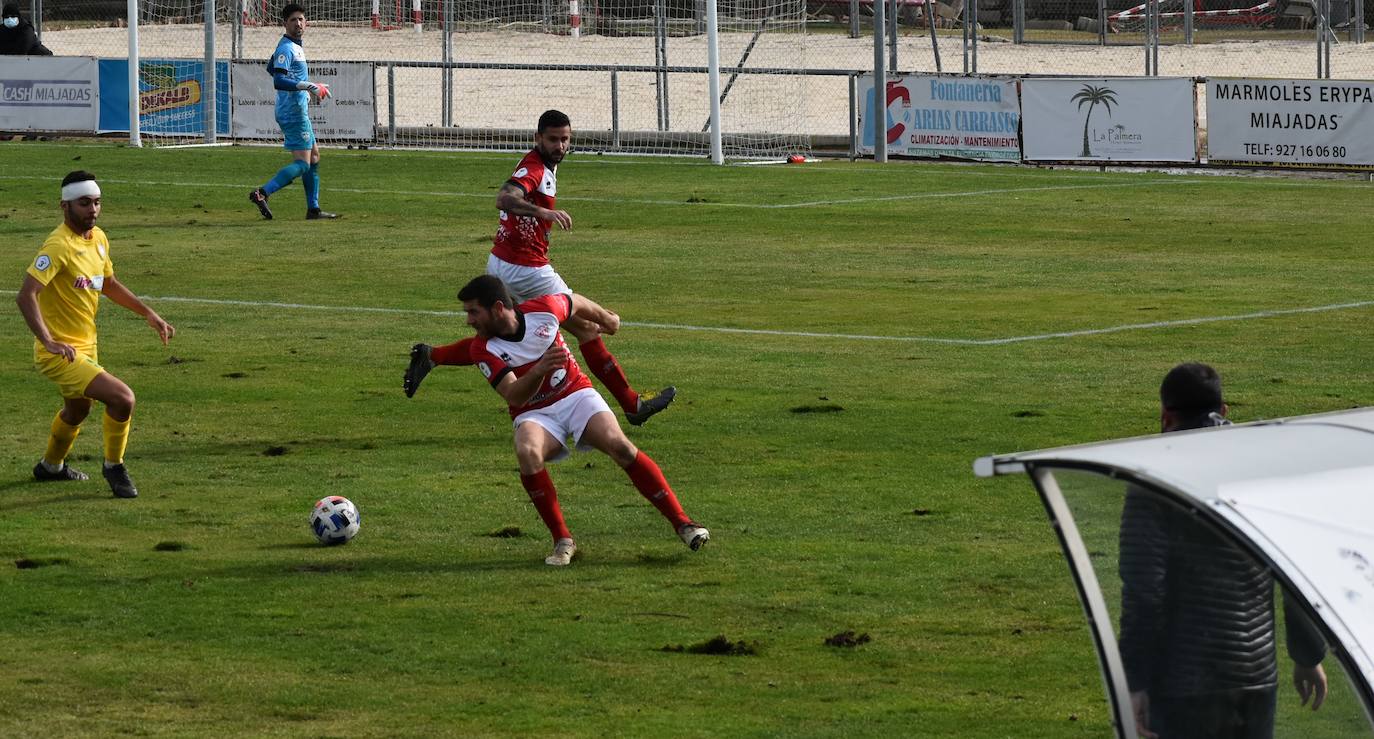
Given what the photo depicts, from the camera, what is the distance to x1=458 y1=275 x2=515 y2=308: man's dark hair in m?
9.55

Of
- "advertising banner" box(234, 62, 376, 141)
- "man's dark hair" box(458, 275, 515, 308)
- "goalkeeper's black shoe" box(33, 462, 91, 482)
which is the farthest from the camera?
"advertising banner" box(234, 62, 376, 141)

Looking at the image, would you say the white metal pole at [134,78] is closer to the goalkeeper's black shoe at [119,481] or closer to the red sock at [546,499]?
the goalkeeper's black shoe at [119,481]

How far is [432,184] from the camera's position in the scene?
1179 inches

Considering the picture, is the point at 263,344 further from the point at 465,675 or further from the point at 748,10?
the point at 748,10

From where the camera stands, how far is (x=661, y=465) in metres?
11.9

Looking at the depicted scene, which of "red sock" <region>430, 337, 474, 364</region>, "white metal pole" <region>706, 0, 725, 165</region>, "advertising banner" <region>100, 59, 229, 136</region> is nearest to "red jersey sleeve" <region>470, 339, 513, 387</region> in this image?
"red sock" <region>430, 337, 474, 364</region>

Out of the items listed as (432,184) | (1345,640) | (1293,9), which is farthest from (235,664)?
(1293,9)

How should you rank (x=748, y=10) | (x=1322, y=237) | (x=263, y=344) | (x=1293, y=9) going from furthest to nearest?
1. (x=1293, y=9)
2. (x=748, y=10)
3. (x=1322, y=237)
4. (x=263, y=344)

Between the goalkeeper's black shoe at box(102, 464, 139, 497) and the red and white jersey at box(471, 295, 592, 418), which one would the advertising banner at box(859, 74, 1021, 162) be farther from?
the red and white jersey at box(471, 295, 592, 418)

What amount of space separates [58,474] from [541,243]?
11.0ft

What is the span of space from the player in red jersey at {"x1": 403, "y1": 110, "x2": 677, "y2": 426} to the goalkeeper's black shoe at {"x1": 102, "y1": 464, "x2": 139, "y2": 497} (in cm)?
289

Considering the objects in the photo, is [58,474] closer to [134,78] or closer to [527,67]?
[527,67]

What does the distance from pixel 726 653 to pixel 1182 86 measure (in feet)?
75.6

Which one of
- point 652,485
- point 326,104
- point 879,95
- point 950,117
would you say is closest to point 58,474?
point 652,485
